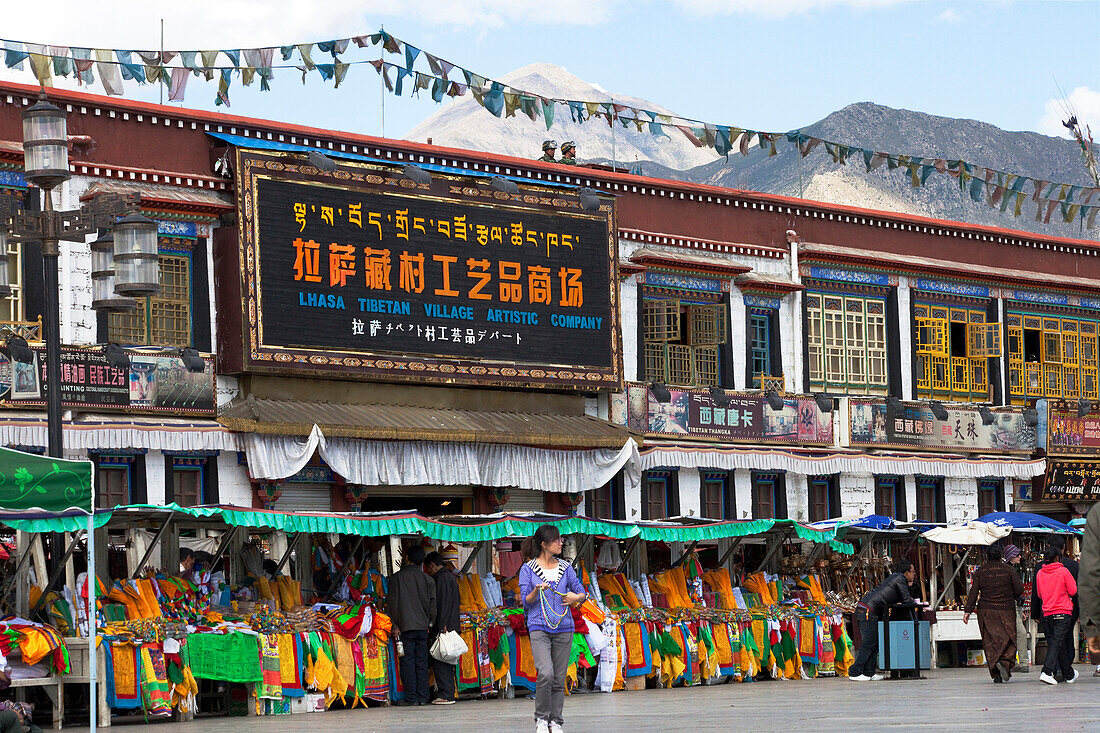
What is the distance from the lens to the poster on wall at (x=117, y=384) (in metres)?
21.7

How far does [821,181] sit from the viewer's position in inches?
4825

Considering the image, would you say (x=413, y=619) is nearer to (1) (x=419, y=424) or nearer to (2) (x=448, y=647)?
(2) (x=448, y=647)

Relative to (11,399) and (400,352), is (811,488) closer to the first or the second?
(400,352)

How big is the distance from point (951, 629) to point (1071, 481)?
9636 mm

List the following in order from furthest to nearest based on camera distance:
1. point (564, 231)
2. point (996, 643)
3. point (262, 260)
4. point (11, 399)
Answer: point (564, 231) → point (262, 260) → point (11, 399) → point (996, 643)

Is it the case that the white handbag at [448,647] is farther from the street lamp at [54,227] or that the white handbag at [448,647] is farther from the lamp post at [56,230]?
the street lamp at [54,227]

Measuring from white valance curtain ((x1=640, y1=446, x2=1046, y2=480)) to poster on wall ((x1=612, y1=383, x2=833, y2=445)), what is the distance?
0.28 m

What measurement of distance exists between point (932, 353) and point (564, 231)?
8.89 metres

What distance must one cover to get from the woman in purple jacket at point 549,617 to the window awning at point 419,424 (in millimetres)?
10273

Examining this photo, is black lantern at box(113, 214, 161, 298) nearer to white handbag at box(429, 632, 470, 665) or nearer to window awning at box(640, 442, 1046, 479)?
white handbag at box(429, 632, 470, 665)

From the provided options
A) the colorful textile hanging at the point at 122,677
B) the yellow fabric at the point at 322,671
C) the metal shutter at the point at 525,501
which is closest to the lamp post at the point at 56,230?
the colorful textile hanging at the point at 122,677

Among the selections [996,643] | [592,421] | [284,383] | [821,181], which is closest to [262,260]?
Answer: [284,383]

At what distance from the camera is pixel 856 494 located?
31578 millimetres

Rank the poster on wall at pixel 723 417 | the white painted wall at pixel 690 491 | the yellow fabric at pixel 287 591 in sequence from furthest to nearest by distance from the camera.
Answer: the white painted wall at pixel 690 491 < the poster on wall at pixel 723 417 < the yellow fabric at pixel 287 591
